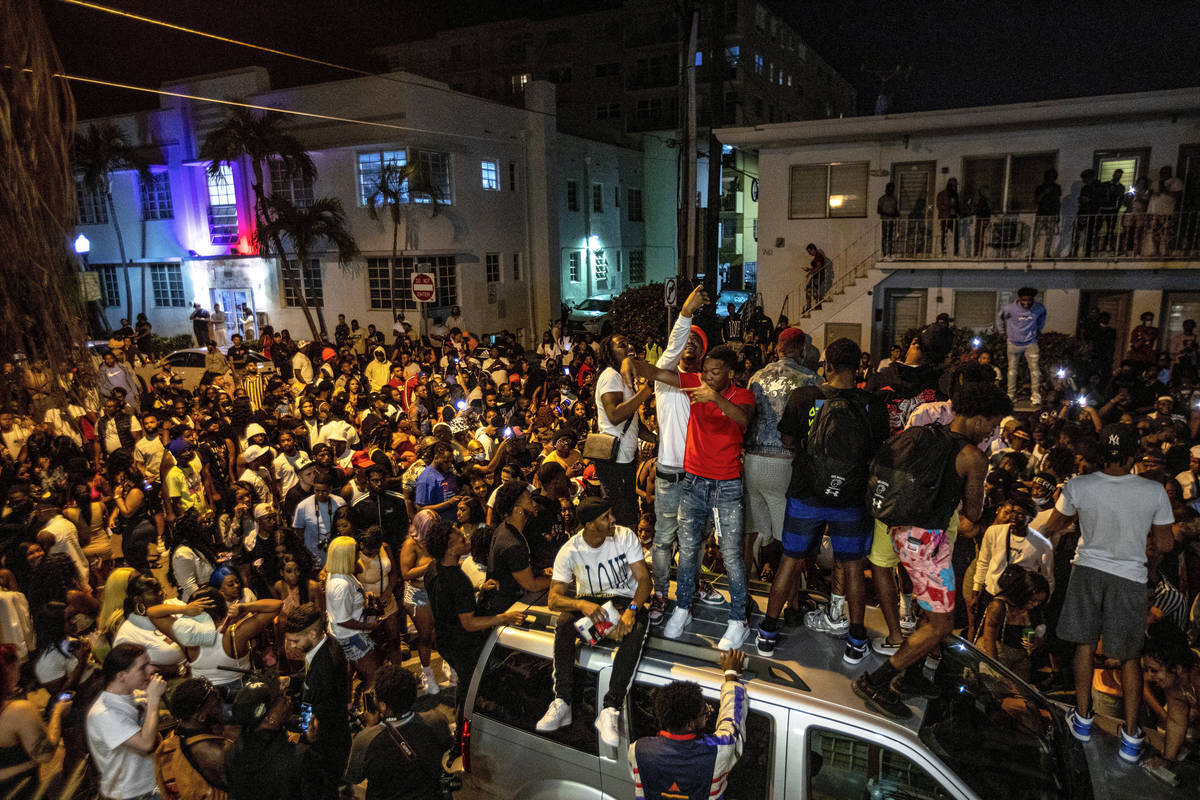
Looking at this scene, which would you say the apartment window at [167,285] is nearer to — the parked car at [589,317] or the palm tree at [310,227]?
the palm tree at [310,227]

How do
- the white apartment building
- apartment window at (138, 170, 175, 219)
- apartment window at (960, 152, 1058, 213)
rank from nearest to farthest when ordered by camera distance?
1. apartment window at (960, 152, 1058, 213)
2. the white apartment building
3. apartment window at (138, 170, 175, 219)

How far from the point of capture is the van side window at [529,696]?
369 cm

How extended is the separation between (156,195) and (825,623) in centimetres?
3094

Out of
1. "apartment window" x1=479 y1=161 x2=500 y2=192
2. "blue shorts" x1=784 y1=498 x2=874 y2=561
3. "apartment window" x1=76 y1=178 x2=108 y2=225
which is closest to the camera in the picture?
"blue shorts" x1=784 y1=498 x2=874 y2=561

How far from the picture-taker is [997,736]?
323 centimetres

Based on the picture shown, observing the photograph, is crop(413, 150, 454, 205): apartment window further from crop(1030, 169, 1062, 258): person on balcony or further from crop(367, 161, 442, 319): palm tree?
crop(1030, 169, 1062, 258): person on balcony

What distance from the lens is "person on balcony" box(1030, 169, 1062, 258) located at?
15.1 metres

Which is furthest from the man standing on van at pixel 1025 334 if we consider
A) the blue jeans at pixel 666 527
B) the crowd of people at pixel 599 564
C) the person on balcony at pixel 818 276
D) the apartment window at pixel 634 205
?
the apartment window at pixel 634 205

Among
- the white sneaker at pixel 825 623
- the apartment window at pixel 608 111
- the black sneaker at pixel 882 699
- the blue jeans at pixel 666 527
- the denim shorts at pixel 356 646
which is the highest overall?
the apartment window at pixel 608 111

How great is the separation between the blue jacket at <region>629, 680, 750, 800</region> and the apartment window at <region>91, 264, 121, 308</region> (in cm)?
3316

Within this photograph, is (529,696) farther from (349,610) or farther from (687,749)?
(349,610)

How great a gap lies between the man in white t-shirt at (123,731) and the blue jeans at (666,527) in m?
3.01

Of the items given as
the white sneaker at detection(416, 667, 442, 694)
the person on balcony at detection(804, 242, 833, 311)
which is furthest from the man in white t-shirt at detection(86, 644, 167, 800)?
the person on balcony at detection(804, 242, 833, 311)

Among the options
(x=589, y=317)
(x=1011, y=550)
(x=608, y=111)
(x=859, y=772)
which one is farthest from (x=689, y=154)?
(x=608, y=111)
